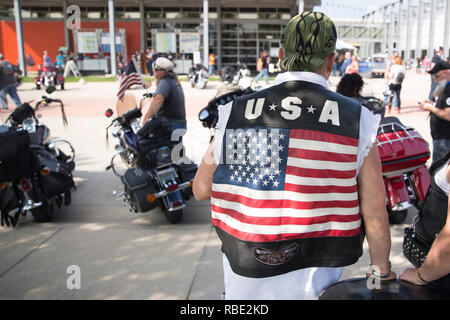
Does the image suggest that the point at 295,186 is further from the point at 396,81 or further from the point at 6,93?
the point at 6,93

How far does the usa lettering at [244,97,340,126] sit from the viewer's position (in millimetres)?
1476

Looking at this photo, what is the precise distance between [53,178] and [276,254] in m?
3.71

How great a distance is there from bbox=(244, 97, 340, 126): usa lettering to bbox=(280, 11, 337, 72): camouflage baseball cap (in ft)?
0.50

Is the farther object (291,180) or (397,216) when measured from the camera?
(397,216)

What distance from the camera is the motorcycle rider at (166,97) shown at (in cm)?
494

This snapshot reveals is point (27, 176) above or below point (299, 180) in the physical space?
below

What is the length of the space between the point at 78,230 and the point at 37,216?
0.57 meters

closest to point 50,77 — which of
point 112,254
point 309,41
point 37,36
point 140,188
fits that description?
point 37,36

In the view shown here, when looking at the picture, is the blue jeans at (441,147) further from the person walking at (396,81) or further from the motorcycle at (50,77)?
the motorcycle at (50,77)

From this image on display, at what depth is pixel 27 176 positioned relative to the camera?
434 cm

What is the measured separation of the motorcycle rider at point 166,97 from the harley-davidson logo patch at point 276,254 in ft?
11.9

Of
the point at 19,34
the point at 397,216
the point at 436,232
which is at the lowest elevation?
the point at 397,216
